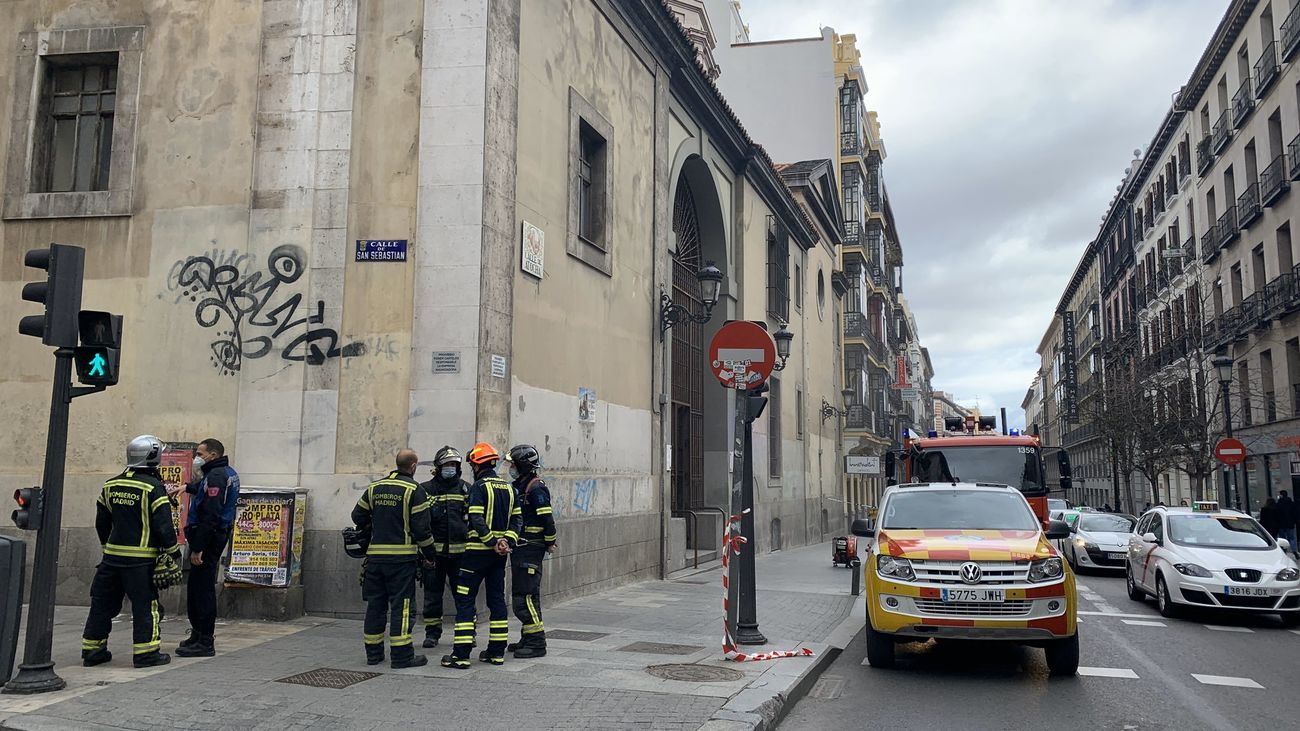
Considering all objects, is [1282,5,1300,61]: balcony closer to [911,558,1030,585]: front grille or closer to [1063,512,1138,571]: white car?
[1063,512,1138,571]: white car

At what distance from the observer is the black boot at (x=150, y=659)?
768 cm

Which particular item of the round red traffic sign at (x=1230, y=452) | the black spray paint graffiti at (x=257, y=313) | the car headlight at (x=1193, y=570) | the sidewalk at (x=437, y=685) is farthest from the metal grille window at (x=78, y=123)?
the round red traffic sign at (x=1230, y=452)

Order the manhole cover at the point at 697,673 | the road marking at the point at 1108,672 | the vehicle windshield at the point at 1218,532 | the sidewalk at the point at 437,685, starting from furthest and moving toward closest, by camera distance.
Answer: the vehicle windshield at the point at 1218,532 < the road marking at the point at 1108,672 < the manhole cover at the point at 697,673 < the sidewalk at the point at 437,685

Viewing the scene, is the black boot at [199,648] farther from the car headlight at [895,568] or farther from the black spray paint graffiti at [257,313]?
the car headlight at [895,568]

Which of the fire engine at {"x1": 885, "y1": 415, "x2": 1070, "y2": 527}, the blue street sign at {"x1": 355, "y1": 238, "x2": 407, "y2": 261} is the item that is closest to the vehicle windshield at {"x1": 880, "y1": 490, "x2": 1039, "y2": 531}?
the blue street sign at {"x1": 355, "y1": 238, "x2": 407, "y2": 261}

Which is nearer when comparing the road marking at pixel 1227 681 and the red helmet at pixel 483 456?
the red helmet at pixel 483 456

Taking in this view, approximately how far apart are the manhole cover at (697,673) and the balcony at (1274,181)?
27.9 metres

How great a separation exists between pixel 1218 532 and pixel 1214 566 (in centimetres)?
133

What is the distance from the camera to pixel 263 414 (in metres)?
10.8

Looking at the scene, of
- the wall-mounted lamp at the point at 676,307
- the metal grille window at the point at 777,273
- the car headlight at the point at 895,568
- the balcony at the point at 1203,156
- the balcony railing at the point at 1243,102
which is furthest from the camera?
the balcony at the point at 1203,156

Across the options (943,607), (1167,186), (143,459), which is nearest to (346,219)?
(143,459)

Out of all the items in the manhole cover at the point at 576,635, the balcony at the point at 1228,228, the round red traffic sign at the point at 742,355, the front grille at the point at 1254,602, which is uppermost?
the balcony at the point at 1228,228

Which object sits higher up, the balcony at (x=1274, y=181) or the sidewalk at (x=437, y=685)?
the balcony at (x=1274, y=181)

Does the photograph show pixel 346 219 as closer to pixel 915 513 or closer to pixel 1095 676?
Result: pixel 915 513
